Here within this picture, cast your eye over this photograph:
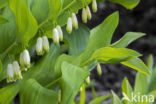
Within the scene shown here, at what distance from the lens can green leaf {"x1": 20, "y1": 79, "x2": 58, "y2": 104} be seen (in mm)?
955

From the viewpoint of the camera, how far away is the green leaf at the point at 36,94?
0.96m

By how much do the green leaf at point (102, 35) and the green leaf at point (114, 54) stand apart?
0.24ft

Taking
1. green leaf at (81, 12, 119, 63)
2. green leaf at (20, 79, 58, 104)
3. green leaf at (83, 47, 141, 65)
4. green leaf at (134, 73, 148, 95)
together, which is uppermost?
green leaf at (81, 12, 119, 63)

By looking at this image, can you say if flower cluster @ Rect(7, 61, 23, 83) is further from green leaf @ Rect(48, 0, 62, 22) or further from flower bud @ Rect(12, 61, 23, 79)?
green leaf @ Rect(48, 0, 62, 22)

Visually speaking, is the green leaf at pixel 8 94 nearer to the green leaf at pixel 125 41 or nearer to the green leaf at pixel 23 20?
the green leaf at pixel 23 20

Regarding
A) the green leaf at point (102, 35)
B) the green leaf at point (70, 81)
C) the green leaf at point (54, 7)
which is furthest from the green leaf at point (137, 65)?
the green leaf at point (54, 7)

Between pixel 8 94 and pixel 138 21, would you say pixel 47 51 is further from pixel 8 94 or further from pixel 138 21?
pixel 138 21

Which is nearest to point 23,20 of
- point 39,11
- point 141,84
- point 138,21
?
point 39,11

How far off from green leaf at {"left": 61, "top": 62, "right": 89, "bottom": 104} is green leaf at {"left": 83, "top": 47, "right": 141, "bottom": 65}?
96 mm

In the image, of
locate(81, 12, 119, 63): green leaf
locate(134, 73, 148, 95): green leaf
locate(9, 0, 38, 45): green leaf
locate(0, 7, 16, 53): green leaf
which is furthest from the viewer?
locate(134, 73, 148, 95): green leaf

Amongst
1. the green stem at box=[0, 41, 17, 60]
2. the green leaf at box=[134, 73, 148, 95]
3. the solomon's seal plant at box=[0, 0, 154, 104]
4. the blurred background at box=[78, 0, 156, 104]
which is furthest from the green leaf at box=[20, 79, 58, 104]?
the blurred background at box=[78, 0, 156, 104]

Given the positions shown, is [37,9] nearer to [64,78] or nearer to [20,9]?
[20,9]

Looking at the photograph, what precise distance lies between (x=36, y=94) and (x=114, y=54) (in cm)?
28

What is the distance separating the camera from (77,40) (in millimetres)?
1154
